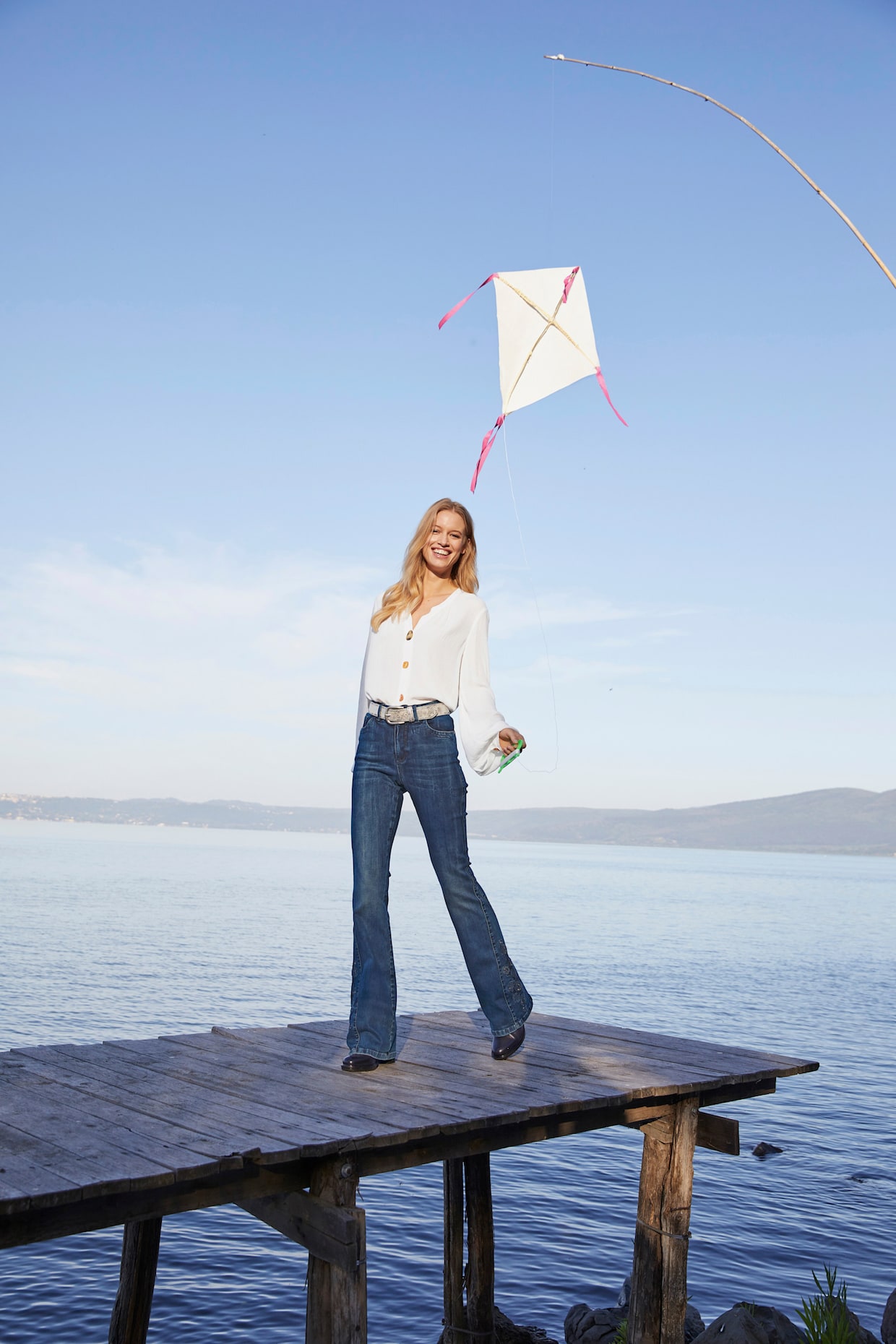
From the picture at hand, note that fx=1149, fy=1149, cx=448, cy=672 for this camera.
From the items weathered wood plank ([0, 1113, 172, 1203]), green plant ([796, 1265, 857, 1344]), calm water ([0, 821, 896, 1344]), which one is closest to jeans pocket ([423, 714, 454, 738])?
weathered wood plank ([0, 1113, 172, 1203])

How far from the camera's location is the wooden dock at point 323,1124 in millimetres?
4184

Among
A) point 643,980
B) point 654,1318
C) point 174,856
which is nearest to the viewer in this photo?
point 654,1318

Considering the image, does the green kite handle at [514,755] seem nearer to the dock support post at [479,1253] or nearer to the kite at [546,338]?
the kite at [546,338]

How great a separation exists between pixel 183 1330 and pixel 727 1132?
5897 millimetres

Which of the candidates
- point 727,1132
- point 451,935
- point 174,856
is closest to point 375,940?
point 727,1132

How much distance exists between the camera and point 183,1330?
1015cm

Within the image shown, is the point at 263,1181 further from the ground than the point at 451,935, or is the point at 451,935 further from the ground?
the point at 263,1181

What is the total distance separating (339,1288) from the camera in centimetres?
475

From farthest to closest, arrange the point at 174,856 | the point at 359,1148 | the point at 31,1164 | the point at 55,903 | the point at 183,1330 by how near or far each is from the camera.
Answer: the point at 174,856 < the point at 55,903 < the point at 183,1330 < the point at 359,1148 < the point at 31,1164

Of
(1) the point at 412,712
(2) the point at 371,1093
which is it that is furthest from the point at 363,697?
(2) the point at 371,1093

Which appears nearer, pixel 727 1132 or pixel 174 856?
A: pixel 727 1132

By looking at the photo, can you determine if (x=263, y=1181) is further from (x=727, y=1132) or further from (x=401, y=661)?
(x=727, y=1132)

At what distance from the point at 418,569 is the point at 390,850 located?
1487 millimetres

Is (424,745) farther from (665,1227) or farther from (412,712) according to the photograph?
(665,1227)
